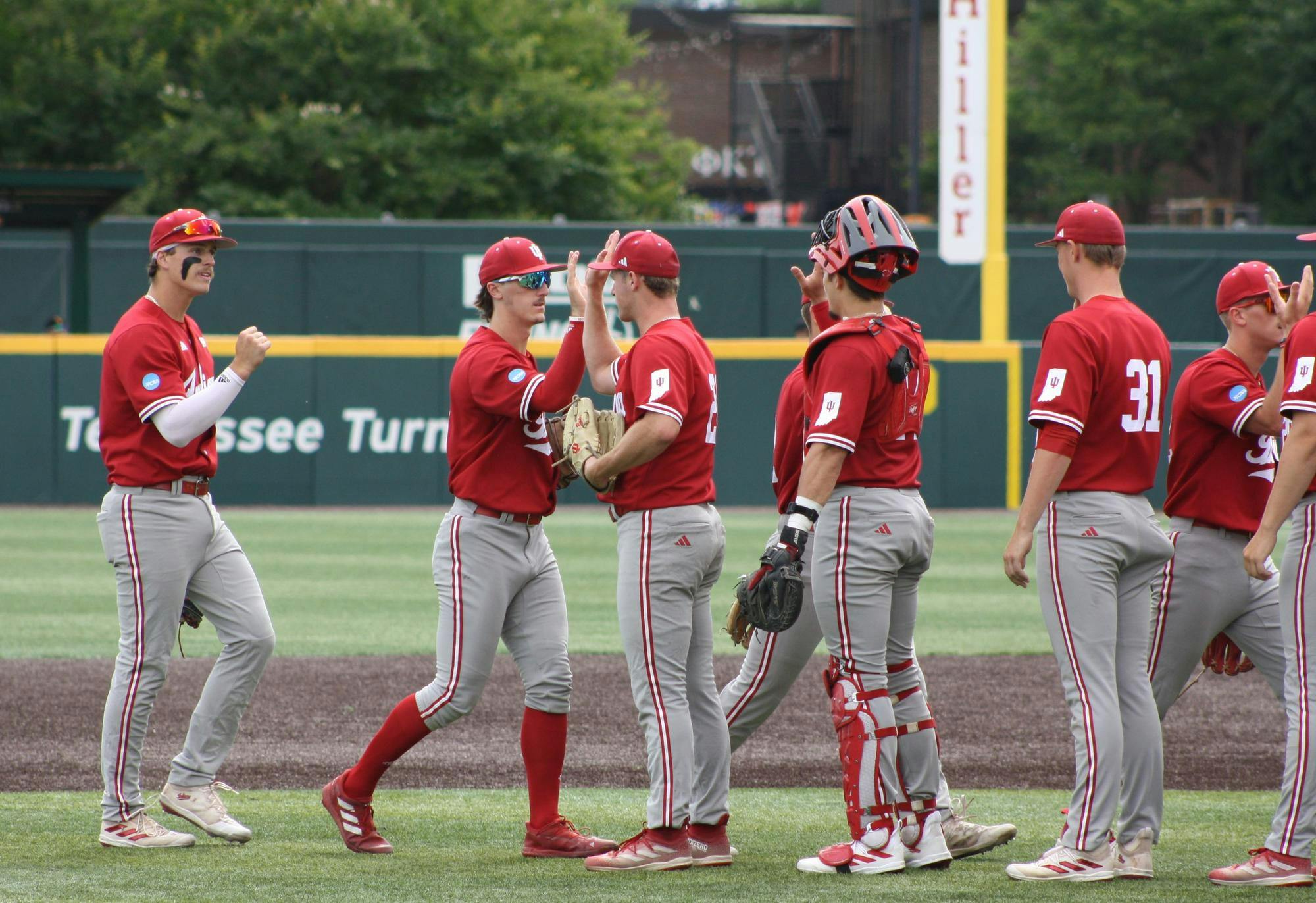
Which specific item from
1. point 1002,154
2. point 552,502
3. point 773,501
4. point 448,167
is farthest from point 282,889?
point 448,167

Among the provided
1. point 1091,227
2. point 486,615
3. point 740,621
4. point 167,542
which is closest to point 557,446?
point 486,615

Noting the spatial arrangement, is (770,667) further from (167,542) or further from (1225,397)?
(167,542)

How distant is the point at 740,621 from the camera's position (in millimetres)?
5055

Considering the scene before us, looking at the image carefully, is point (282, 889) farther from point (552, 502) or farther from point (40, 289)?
point (40, 289)

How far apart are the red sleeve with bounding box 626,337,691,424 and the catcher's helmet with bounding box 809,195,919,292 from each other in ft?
1.72

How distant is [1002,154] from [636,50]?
19.6m

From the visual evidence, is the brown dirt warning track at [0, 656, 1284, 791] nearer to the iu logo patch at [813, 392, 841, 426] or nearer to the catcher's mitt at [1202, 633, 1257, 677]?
the catcher's mitt at [1202, 633, 1257, 677]

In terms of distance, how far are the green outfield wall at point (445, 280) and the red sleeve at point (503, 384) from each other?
16.9 m

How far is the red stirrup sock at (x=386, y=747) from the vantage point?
5.07 meters

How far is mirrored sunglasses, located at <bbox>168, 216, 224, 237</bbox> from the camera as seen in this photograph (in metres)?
Answer: 5.18

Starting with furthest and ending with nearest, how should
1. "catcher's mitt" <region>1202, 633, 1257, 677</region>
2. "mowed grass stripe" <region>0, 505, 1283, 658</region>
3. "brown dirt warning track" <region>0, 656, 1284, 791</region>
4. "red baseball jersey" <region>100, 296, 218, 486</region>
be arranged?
"mowed grass stripe" <region>0, 505, 1283, 658</region>, "brown dirt warning track" <region>0, 656, 1284, 791</region>, "catcher's mitt" <region>1202, 633, 1257, 677</region>, "red baseball jersey" <region>100, 296, 218, 486</region>

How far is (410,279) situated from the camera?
22562 mm

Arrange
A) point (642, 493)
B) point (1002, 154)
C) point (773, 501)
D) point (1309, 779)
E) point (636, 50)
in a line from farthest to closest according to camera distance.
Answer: point (636, 50)
point (1002, 154)
point (773, 501)
point (642, 493)
point (1309, 779)

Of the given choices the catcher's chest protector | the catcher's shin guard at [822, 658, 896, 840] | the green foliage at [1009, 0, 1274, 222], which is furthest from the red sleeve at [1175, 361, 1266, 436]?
the green foliage at [1009, 0, 1274, 222]
